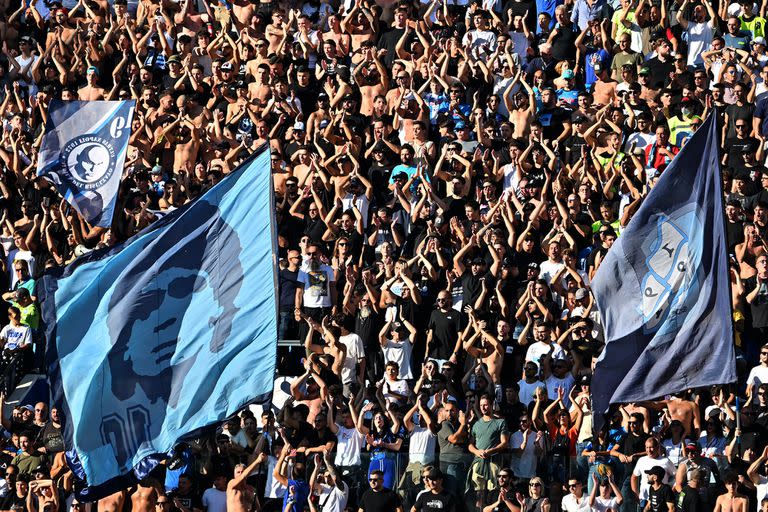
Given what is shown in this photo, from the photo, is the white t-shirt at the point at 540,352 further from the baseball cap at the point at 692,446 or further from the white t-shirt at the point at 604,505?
the white t-shirt at the point at 604,505

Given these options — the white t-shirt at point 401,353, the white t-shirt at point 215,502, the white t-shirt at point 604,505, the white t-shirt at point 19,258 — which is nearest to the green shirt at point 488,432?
the white t-shirt at point 604,505

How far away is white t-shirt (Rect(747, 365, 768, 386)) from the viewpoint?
20.3 meters

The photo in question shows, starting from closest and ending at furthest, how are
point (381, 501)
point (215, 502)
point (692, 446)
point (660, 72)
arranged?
point (692, 446) < point (381, 501) < point (215, 502) < point (660, 72)

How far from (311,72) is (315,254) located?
4.03 m

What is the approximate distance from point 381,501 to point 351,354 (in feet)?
10.8

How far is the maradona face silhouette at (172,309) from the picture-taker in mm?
15289

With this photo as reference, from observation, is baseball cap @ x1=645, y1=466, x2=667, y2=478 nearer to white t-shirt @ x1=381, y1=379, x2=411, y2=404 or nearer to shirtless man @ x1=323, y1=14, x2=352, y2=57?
white t-shirt @ x1=381, y1=379, x2=411, y2=404

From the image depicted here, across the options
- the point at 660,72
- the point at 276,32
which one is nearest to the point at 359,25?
the point at 276,32

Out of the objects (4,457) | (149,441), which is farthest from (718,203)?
(4,457)

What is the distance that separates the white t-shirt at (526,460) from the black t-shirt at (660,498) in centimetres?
136

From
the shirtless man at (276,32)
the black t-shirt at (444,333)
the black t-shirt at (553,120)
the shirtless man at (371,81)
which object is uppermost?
the shirtless man at (276,32)

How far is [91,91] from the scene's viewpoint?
27562mm

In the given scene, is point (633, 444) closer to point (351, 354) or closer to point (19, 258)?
point (351, 354)

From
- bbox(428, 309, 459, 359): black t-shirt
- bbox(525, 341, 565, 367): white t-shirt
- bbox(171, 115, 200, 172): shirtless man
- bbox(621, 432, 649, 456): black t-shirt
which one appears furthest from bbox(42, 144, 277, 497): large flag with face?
bbox(171, 115, 200, 172): shirtless man
